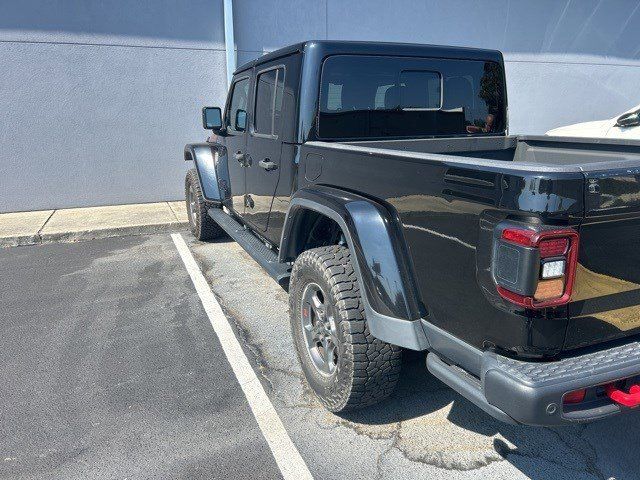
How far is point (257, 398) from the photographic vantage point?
9.65 ft

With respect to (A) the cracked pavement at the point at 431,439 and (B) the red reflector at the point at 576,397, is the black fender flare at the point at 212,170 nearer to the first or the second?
(A) the cracked pavement at the point at 431,439

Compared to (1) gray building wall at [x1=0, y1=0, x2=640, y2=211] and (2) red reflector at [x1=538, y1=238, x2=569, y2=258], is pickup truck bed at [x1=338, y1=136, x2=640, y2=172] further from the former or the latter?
(1) gray building wall at [x1=0, y1=0, x2=640, y2=211]

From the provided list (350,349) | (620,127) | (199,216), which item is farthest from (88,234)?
(620,127)

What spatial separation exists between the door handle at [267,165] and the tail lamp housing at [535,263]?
83.7 inches

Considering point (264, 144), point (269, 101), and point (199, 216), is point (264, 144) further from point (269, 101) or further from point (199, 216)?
point (199, 216)

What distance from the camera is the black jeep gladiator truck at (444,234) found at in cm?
163

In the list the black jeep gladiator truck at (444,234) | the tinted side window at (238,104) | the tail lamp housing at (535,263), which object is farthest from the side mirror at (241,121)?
the tail lamp housing at (535,263)

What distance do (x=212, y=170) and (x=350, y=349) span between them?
3.52 m

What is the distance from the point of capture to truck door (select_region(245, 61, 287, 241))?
3.50m

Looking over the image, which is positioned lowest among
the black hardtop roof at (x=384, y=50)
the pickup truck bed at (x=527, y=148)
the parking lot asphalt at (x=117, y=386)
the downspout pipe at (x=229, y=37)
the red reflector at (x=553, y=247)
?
the parking lot asphalt at (x=117, y=386)

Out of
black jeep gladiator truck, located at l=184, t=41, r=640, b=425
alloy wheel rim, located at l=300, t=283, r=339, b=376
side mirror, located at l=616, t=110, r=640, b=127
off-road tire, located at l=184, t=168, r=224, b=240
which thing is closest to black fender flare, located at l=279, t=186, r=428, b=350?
black jeep gladiator truck, located at l=184, t=41, r=640, b=425

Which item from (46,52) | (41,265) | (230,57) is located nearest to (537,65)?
(230,57)

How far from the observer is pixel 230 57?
26.0 ft

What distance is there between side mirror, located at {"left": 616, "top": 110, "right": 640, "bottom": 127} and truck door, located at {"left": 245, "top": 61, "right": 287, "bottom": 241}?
5.43m
